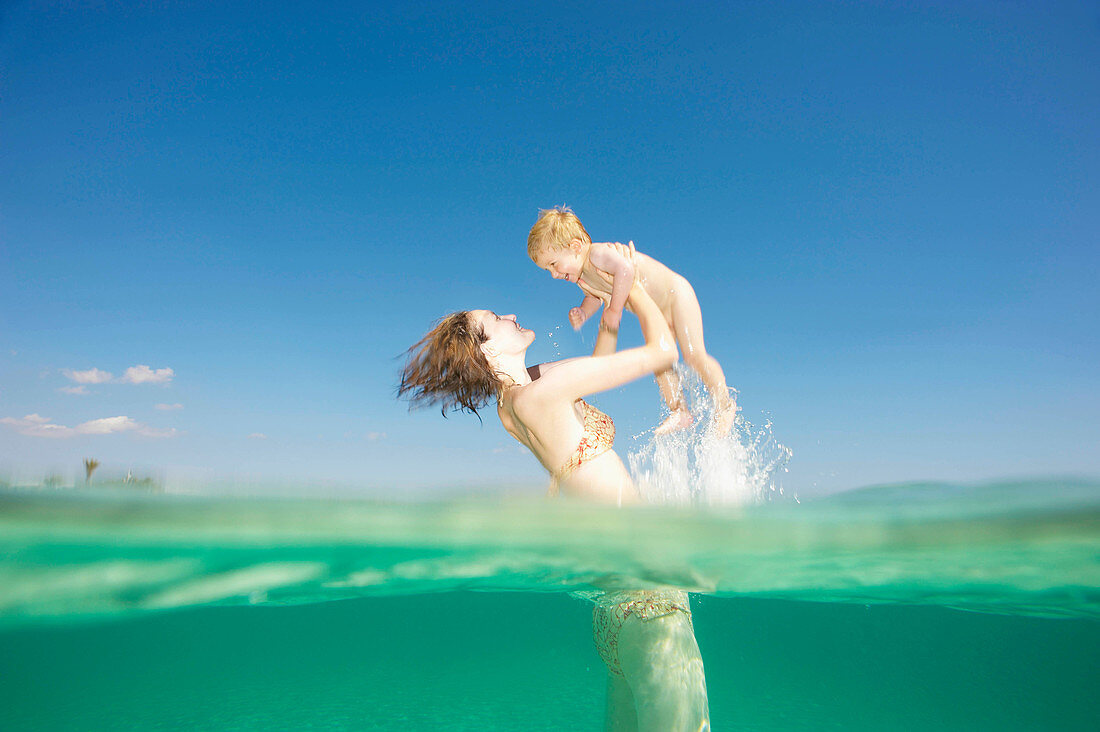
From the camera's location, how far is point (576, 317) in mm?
4824

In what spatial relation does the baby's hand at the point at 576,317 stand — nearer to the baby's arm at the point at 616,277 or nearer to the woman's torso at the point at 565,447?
the baby's arm at the point at 616,277

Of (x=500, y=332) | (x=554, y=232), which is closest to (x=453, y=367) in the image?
(x=500, y=332)

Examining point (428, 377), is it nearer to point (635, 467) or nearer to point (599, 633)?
point (635, 467)

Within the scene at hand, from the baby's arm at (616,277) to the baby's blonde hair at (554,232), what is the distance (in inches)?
13.3

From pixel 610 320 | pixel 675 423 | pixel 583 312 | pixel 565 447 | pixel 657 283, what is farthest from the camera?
pixel 583 312

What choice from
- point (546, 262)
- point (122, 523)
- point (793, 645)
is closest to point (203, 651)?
point (793, 645)

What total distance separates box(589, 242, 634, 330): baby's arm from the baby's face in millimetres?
265

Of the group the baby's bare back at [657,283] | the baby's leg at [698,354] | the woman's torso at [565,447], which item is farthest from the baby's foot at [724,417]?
the woman's torso at [565,447]

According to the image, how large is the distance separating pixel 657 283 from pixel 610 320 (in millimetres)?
630

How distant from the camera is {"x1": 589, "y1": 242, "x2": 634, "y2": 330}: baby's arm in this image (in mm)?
4207

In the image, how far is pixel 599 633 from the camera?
14.2 feet

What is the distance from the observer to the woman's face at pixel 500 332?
12.4ft

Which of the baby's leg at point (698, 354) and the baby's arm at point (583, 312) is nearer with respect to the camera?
the baby's leg at point (698, 354)

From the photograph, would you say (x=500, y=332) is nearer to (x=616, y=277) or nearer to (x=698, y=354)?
(x=616, y=277)
